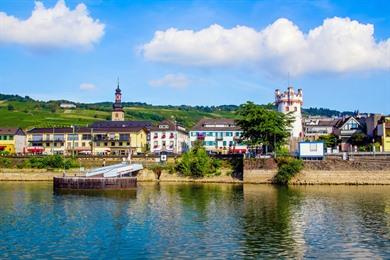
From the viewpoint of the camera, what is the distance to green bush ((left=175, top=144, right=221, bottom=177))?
90375mm

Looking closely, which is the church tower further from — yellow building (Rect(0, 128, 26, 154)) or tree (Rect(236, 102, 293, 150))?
tree (Rect(236, 102, 293, 150))

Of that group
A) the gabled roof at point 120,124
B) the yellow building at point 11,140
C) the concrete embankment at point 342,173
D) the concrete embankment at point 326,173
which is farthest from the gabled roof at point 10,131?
the concrete embankment at point 342,173

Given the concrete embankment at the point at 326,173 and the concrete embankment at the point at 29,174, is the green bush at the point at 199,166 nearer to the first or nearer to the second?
the concrete embankment at the point at 326,173

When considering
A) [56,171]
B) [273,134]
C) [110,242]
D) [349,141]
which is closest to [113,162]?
[56,171]

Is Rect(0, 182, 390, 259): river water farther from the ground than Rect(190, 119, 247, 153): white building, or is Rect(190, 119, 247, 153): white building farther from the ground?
Rect(190, 119, 247, 153): white building

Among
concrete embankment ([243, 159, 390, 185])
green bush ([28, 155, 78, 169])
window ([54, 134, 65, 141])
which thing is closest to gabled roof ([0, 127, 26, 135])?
window ([54, 134, 65, 141])

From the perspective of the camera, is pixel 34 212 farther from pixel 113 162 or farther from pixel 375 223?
pixel 113 162

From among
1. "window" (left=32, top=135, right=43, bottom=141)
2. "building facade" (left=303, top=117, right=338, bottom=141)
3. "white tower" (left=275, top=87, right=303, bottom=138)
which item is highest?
"white tower" (left=275, top=87, right=303, bottom=138)

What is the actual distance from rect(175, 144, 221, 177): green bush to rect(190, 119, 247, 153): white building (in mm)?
43202

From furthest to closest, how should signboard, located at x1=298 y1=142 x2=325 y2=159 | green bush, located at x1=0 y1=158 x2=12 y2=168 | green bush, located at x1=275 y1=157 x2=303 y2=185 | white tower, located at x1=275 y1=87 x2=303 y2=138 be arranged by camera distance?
white tower, located at x1=275 y1=87 x2=303 y2=138, green bush, located at x1=0 y1=158 x2=12 y2=168, signboard, located at x1=298 y1=142 x2=325 y2=159, green bush, located at x1=275 y1=157 x2=303 y2=185

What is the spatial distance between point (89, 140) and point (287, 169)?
6512 cm

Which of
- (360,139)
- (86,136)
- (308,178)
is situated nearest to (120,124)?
(86,136)

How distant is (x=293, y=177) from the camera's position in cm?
8588

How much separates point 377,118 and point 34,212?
86.2 meters
